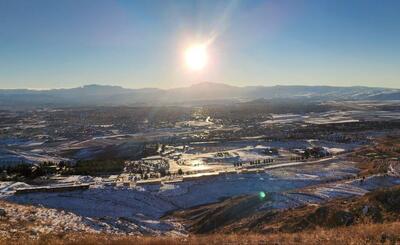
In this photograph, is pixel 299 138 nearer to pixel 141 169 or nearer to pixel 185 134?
pixel 185 134

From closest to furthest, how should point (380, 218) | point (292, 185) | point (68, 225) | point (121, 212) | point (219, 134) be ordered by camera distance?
point (380, 218) < point (68, 225) < point (121, 212) < point (292, 185) < point (219, 134)

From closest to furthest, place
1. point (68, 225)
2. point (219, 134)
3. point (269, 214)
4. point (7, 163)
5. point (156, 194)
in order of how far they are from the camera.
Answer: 1. point (68, 225)
2. point (269, 214)
3. point (156, 194)
4. point (7, 163)
5. point (219, 134)

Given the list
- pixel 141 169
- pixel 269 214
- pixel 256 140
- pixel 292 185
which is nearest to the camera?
pixel 269 214

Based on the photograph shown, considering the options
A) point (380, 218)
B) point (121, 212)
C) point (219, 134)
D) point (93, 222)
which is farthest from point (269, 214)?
point (219, 134)

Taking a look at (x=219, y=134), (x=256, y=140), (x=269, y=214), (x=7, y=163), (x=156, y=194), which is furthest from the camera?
(x=219, y=134)

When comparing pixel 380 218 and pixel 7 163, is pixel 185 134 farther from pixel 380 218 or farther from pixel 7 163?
pixel 380 218

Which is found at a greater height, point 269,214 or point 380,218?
point 380,218

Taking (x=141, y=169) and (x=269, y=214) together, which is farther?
(x=141, y=169)

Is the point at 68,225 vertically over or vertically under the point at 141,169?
over

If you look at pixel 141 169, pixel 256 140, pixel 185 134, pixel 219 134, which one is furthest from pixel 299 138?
pixel 141 169
